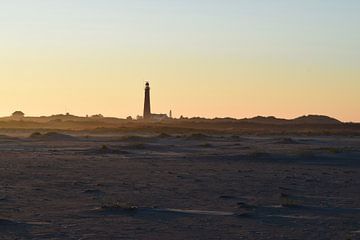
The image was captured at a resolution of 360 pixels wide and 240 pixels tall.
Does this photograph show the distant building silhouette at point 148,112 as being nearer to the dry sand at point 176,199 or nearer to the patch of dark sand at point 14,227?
the dry sand at point 176,199

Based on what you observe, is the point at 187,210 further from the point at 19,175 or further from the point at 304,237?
the point at 19,175

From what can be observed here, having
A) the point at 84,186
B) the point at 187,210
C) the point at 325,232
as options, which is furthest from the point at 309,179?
the point at 325,232

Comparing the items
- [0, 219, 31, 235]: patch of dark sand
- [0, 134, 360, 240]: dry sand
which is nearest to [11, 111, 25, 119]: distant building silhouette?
[0, 134, 360, 240]: dry sand

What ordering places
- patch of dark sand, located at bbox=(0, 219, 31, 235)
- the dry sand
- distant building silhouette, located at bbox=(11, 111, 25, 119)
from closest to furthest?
1. patch of dark sand, located at bbox=(0, 219, 31, 235)
2. the dry sand
3. distant building silhouette, located at bbox=(11, 111, 25, 119)

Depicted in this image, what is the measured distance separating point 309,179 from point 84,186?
8401 mm

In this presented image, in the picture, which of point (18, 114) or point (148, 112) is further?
point (18, 114)

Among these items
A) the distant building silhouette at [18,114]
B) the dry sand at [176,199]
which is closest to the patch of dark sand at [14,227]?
the dry sand at [176,199]

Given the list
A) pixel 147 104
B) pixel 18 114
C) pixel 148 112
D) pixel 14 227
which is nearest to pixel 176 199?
pixel 14 227

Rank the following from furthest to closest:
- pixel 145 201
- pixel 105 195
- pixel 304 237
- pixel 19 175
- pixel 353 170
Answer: pixel 353 170
pixel 19 175
pixel 105 195
pixel 145 201
pixel 304 237

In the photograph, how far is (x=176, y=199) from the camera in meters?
20.5

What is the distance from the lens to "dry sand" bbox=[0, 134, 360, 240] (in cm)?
1519

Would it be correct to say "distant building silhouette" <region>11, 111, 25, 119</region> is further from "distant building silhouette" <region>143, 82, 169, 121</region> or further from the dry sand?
the dry sand

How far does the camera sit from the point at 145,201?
19.9 metres

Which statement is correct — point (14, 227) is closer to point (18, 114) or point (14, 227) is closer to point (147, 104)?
point (147, 104)
